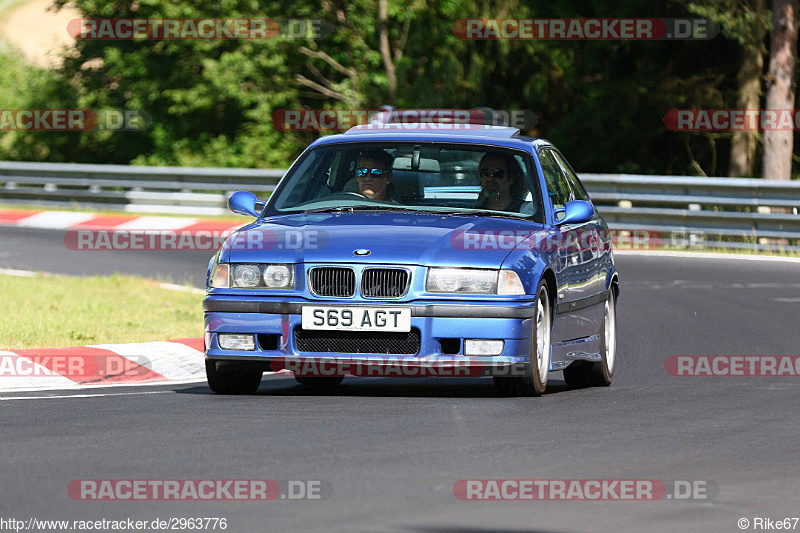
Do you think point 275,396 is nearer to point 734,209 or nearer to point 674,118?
point 734,209

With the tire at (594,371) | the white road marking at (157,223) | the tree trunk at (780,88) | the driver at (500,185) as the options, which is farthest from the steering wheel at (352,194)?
the tree trunk at (780,88)

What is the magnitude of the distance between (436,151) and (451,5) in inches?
990

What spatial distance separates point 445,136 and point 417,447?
3.47 meters

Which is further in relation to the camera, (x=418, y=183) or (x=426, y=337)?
(x=418, y=183)

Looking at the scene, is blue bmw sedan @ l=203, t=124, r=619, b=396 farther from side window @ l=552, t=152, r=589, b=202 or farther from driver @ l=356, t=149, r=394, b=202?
side window @ l=552, t=152, r=589, b=202

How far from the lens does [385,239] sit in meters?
9.09

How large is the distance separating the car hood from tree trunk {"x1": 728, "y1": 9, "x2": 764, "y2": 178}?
2109 centimetres

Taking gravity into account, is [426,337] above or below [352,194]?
below

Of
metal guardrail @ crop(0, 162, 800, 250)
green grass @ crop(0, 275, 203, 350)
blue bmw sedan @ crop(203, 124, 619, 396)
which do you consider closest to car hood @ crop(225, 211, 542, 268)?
blue bmw sedan @ crop(203, 124, 619, 396)

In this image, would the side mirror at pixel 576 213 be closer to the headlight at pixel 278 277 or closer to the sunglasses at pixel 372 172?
the sunglasses at pixel 372 172

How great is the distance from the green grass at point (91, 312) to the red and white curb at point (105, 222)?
716 cm

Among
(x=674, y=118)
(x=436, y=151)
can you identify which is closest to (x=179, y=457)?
(x=436, y=151)

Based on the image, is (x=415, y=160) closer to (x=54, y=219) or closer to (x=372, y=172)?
(x=372, y=172)

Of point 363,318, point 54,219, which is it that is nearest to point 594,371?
point 363,318
